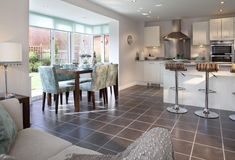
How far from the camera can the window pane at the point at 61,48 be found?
6.29 meters

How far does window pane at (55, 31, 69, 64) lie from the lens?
20.6 ft

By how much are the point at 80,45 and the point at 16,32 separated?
4.15 m

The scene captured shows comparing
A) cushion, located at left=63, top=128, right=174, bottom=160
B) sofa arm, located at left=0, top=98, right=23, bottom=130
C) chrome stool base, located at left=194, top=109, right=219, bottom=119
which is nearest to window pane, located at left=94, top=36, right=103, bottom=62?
chrome stool base, located at left=194, top=109, right=219, bottom=119

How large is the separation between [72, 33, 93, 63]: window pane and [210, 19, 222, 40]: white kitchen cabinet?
4.65 m

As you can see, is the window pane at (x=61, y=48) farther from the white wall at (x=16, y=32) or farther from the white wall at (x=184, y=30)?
the white wall at (x=184, y=30)

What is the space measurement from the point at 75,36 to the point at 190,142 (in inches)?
227

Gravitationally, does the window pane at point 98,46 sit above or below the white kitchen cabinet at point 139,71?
above

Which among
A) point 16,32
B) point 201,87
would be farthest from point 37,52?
point 201,87

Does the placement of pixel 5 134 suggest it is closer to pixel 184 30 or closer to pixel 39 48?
pixel 39 48

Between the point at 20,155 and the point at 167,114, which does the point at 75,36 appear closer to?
the point at 167,114

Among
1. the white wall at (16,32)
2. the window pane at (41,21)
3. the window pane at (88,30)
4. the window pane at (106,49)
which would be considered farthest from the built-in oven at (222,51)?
the white wall at (16,32)

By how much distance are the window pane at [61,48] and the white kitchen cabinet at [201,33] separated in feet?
15.5

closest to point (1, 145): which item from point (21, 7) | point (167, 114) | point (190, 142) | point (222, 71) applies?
point (190, 142)

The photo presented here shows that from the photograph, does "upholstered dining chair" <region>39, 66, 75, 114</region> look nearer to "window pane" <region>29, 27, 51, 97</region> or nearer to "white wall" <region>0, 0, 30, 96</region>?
"white wall" <region>0, 0, 30, 96</region>
